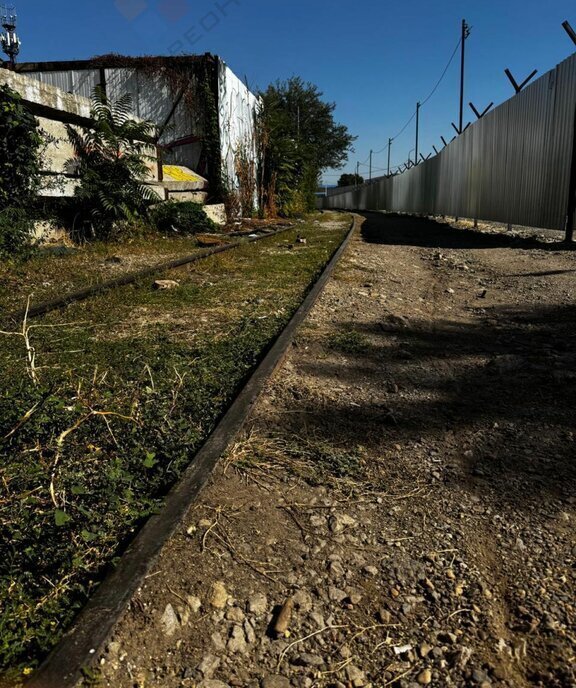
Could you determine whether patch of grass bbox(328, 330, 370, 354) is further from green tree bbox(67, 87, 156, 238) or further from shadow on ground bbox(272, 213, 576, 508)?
green tree bbox(67, 87, 156, 238)

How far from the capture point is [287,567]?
1.38m

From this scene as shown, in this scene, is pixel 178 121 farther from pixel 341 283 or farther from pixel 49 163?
pixel 341 283

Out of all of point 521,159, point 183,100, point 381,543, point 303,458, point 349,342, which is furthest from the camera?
point 183,100

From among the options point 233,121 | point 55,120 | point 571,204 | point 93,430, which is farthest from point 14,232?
point 233,121

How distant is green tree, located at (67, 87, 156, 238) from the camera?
7.80 m

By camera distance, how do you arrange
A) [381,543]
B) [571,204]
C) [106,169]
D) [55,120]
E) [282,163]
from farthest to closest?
[282,163]
[571,204]
[106,169]
[55,120]
[381,543]

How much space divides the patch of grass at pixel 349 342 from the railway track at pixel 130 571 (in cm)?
107

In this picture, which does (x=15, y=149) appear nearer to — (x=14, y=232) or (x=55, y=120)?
(x=14, y=232)

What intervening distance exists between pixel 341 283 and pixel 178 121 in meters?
9.45

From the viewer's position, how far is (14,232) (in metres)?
5.61

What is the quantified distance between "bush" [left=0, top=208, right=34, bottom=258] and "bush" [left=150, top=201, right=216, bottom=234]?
327 cm

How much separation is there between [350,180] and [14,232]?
90.5m

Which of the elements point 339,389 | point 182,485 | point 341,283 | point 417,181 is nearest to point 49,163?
point 341,283

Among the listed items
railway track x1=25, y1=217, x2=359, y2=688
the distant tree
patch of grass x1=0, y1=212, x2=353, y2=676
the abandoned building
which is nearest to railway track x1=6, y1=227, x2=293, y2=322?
patch of grass x1=0, y1=212, x2=353, y2=676
